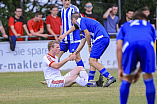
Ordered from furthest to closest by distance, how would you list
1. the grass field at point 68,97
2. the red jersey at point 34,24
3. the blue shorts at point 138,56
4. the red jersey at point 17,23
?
the red jersey at point 34,24 → the red jersey at point 17,23 → the grass field at point 68,97 → the blue shorts at point 138,56

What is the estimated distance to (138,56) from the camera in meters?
6.00

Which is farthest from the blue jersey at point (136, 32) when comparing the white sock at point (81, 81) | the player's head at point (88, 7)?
the player's head at point (88, 7)

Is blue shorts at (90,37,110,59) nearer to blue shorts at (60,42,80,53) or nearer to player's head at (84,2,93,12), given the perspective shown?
blue shorts at (60,42,80,53)

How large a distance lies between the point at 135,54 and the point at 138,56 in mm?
84

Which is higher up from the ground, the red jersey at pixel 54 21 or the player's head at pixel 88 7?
the player's head at pixel 88 7

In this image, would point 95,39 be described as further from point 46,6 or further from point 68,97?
point 46,6

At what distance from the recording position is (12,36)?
16391mm

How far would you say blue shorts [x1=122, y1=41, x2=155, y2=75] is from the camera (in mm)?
5918

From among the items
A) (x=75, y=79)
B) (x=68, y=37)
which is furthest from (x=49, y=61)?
(x=68, y=37)

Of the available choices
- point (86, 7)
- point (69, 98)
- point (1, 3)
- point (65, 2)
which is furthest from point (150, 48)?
point (1, 3)

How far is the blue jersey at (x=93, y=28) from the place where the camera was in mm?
10281

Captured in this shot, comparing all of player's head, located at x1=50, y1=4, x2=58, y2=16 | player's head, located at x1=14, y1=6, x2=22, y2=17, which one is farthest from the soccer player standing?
player's head, located at x1=14, y1=6, x2=22, y2=17

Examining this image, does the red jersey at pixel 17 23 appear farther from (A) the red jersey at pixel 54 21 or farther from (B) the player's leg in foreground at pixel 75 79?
(B) the player's leg in foreground at pixel 75 79

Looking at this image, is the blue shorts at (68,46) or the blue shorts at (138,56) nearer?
the blue shorts at (138,56)
